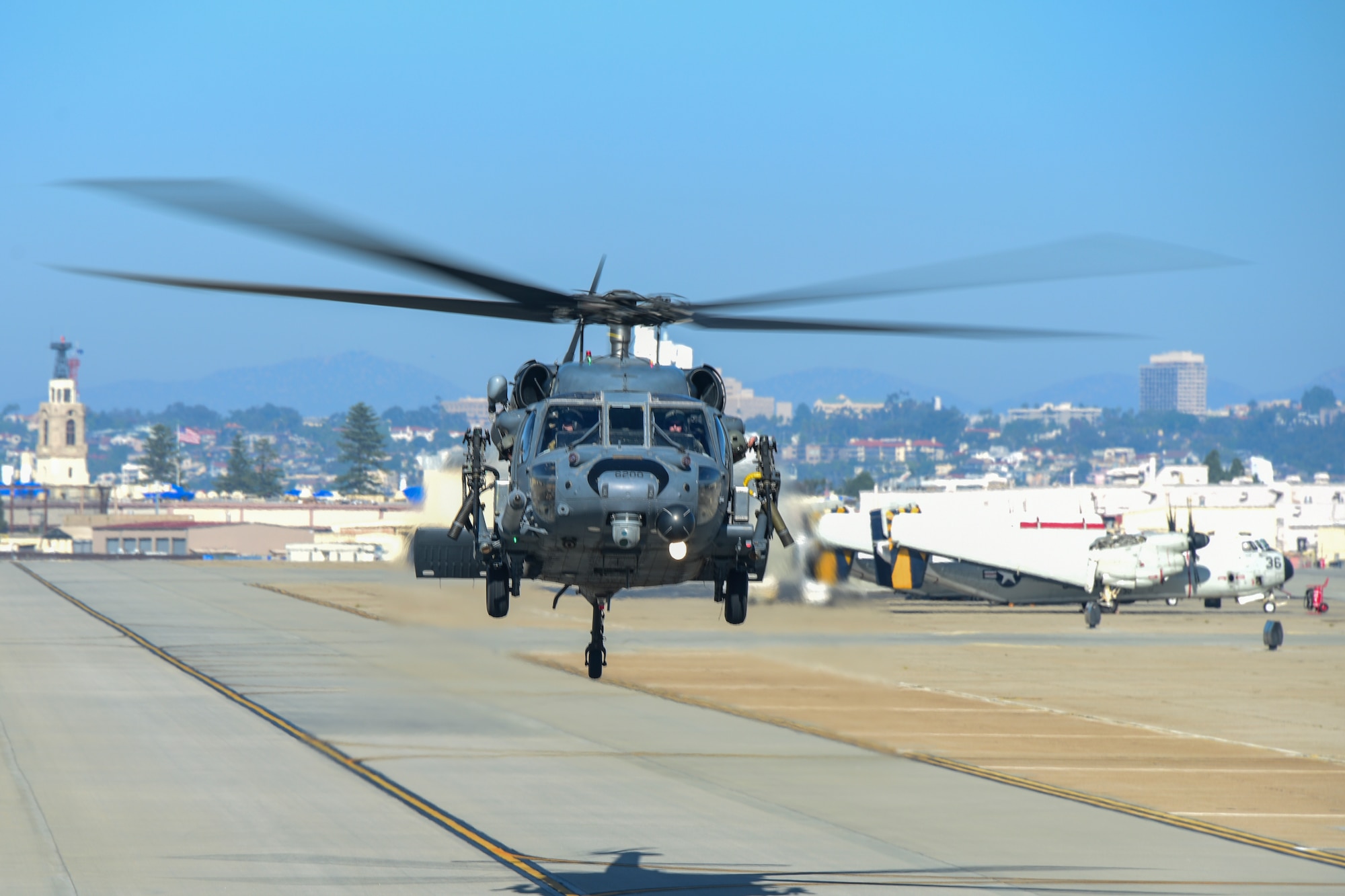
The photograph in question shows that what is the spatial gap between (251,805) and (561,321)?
4238cm

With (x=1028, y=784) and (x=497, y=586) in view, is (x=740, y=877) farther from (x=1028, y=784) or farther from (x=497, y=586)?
(x=497, y=586)

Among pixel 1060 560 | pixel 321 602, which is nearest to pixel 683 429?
pixel 1060 560

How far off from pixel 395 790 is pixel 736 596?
4612 cm

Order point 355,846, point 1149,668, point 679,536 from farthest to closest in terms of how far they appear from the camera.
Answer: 1. point 1149,668
2. point 355,846
3. point 679,536

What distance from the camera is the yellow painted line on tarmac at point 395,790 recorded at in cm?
5156

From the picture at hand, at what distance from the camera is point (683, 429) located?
21.5 m

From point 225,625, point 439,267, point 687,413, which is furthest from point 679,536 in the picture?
point 225,625

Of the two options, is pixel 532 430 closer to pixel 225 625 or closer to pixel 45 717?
pixel 45 717

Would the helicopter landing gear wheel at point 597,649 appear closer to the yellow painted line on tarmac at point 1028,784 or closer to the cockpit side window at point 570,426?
the cockpit side window at point 570,426

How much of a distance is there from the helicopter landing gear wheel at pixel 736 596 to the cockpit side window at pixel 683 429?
6.10 feet

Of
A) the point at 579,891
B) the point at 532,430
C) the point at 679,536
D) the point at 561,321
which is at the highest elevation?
the point at 561,321

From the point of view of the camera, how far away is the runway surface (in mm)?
50906

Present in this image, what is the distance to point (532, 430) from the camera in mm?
21547

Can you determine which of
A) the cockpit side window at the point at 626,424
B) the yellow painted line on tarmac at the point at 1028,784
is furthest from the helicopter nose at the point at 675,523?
the yellow painted line on tarmac at the point at 1028,784
